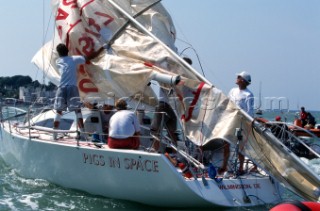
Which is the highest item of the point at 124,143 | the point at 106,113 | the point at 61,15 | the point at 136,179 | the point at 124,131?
the point at 61,15

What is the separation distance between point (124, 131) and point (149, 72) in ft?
4.27

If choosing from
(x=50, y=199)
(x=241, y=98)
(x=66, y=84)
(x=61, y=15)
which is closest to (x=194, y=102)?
(x=241, y=98)

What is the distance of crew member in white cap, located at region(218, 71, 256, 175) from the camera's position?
955cm

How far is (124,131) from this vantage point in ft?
30.3

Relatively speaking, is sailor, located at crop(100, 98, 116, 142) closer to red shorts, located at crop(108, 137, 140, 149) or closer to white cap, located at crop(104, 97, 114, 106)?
white cap, located at crop(104, 97, 114, 106)

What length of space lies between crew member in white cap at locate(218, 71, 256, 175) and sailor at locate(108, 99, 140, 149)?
4.58 feet

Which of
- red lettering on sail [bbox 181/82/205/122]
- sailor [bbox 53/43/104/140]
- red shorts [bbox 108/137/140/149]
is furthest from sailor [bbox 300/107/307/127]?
red shorts [bbox 108/137/140/149]

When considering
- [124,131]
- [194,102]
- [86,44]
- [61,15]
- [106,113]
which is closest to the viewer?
[124,131]

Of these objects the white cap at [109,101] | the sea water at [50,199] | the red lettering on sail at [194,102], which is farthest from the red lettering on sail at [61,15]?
the red lettering on sail at [194,102]

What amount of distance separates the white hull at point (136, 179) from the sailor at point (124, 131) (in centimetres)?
22

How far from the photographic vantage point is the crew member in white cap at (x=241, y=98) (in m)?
9.55

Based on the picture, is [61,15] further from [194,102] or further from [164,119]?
[194,102]

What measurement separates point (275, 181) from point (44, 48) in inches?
233

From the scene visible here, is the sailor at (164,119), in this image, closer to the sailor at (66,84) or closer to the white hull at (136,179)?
the white hull at (136,179)
